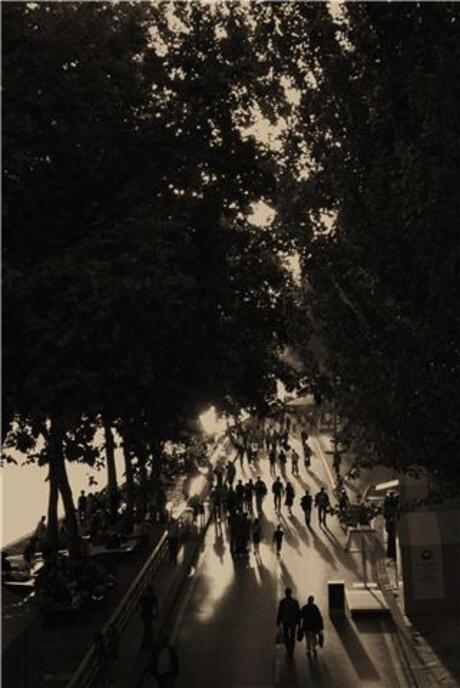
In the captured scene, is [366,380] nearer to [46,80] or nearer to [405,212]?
[405,212]

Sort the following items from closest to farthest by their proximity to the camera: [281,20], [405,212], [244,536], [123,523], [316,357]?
[405,212] → [281,20] → [316,357] → [244,536] → [123,523]

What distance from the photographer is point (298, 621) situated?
61.4 ft

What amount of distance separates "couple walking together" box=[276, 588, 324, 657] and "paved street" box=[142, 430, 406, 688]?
0.28 metres

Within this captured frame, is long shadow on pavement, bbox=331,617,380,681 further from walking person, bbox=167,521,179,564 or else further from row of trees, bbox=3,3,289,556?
walking person, bbox=167,521,179,564

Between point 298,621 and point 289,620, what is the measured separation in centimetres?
33

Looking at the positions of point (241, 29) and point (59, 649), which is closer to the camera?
point (241, 29)

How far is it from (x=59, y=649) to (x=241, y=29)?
11.4 meters

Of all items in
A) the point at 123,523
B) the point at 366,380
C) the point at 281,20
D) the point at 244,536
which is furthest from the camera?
the point at 123,523

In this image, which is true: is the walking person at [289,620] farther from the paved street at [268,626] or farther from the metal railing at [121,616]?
the metal railing at [121,616]

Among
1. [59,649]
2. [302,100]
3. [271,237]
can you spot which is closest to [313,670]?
[59,649]

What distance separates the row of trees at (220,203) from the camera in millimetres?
13906

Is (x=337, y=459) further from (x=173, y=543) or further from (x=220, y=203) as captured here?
(x=220, y=203)

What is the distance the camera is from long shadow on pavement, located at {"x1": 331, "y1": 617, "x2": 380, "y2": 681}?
17.3m

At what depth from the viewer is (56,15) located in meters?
14.7
